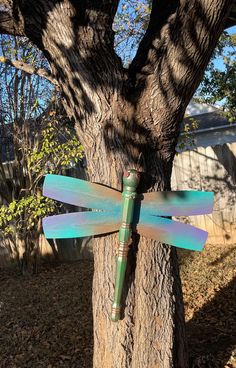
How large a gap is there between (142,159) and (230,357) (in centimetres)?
189

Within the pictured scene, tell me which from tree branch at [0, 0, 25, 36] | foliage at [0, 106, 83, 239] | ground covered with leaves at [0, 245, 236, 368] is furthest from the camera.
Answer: foliage at [0, 106, 83, 239]

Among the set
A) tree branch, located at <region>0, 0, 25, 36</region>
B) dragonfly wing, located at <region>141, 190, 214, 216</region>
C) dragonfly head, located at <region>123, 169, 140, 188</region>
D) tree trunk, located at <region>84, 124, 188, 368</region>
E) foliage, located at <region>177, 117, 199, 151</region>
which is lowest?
tree trunk, located at <region>84, 124, 188, 368</region>

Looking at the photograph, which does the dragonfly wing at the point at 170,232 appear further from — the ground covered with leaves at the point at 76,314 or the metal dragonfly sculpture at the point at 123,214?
the ground covered with leaves at the point at 76,314

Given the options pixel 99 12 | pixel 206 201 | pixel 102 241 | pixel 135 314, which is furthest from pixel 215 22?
pixel 135 314

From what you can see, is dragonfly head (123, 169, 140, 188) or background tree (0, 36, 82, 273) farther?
background tree (0, 36, 82, 273)

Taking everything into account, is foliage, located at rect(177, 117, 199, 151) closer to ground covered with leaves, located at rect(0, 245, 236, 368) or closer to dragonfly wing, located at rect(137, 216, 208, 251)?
ground covered with leaves, located at rect(0, 245, 236, 368)

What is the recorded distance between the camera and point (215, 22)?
2533mm

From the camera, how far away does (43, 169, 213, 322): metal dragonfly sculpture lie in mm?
2590

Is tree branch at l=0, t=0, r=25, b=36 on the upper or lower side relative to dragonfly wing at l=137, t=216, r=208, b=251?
upper

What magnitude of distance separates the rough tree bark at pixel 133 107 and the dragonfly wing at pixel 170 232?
0.13m

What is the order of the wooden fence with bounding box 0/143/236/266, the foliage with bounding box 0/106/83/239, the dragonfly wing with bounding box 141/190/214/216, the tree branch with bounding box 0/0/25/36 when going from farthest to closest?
the wooden fence with bounding box 0/143/236/266 < the foliage with bounding box 0/106/83/239 < the tree branch with bounding box 0/0/25/36 < the dragonfly wing with bounding box 141/190/214/216

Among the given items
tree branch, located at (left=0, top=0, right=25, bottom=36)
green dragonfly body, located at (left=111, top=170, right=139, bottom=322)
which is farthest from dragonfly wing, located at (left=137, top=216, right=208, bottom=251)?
tree branch, located at (left=0, top=0, right=25, bottom=36)

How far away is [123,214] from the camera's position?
2.55m

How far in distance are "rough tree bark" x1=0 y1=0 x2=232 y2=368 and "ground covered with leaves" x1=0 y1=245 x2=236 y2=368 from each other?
747 mm
